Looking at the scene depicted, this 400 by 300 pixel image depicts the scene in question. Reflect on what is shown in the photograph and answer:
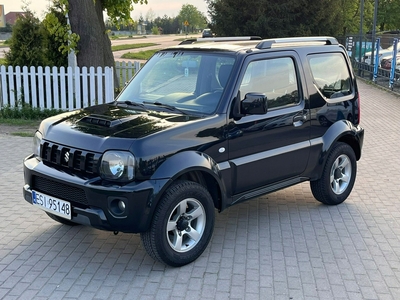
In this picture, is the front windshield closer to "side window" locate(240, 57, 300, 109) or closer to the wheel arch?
"side window" locate(240, 57, 300, 109)

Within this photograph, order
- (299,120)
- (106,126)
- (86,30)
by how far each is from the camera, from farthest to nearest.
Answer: (86,30)
(299,120)
(106,126)

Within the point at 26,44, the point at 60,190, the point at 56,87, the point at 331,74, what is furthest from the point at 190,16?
the point at 60,190

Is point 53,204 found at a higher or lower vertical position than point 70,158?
lower

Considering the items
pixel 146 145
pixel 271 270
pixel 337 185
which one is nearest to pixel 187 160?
pixel 146 145

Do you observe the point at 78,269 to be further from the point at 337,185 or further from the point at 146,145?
the point at 337,185

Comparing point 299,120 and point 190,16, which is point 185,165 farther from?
point 190,16

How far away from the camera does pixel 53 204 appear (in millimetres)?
4484

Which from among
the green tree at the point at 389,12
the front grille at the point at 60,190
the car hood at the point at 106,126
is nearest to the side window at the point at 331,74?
the car hood at the point at 106,126

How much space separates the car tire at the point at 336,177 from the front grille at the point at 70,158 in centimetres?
294

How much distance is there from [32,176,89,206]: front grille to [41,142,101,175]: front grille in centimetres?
17

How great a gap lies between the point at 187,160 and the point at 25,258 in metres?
1.82

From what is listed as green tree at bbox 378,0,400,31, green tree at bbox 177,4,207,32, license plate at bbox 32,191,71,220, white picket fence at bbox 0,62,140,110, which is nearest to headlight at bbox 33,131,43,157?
license plate at bbox 32,191,71,220

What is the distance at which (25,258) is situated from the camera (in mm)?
4699

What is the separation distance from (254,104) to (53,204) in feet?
6.77
